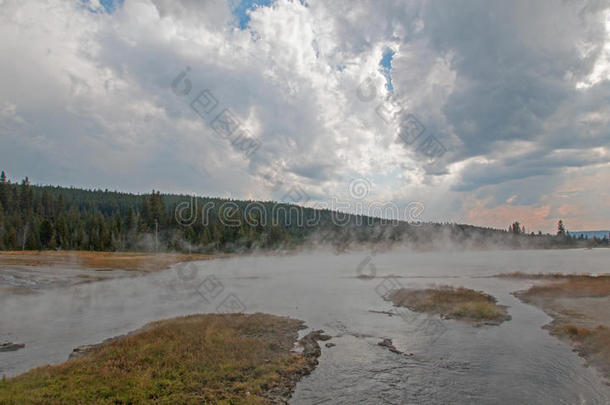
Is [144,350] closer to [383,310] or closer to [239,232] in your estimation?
[383,310]

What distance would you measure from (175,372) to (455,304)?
1130 inches

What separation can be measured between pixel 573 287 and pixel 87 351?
54.6m

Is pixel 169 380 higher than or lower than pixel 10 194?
lower

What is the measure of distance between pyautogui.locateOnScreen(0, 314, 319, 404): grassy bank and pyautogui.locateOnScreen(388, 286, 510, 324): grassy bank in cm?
1637

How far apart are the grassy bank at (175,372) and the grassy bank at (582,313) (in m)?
16.8

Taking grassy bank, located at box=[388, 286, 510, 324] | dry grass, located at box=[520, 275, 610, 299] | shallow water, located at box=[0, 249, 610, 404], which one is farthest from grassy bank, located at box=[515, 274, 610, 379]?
grassy bank, located at box=[388, 286, 510, 324]

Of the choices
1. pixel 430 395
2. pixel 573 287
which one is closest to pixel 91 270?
pixel 430 395

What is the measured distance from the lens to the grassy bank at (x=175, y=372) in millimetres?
14141

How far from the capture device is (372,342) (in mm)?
24141

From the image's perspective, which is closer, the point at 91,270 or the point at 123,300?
the point at 123,300

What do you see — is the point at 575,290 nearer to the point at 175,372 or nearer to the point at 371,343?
the point at 371,343

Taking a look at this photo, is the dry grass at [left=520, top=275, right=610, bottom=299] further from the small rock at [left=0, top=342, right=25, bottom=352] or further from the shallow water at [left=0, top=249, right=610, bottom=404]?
the small rock at [left=0, top=342, right=25, bottom=352]

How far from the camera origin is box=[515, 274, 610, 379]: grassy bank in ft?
70.0

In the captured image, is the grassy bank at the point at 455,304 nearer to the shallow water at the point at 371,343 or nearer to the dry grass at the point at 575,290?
the shallow water at the point at 371,343
